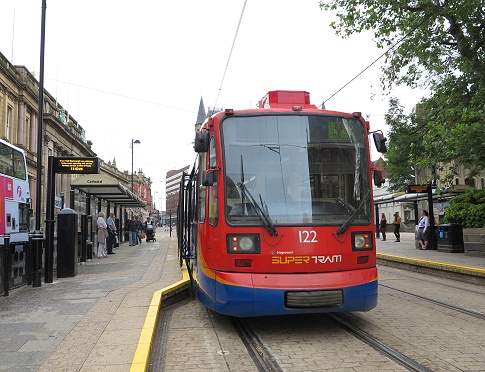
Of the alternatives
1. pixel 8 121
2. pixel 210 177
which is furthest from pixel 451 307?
pixel 8 121

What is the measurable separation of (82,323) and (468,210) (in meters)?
14.5

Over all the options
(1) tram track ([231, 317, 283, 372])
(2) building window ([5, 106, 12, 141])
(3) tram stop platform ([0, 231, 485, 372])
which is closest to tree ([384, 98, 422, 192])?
(3) tram stop platform ([0, 231, 485, 372])

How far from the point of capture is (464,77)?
16.5m

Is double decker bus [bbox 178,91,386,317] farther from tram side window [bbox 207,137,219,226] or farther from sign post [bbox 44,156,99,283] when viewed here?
sign post [bbox 44,156,99,283]

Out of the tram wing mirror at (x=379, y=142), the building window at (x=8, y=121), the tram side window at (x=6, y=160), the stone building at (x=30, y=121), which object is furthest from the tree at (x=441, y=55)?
the building window at (x=8, y=121)

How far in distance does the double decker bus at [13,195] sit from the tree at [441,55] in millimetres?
12440

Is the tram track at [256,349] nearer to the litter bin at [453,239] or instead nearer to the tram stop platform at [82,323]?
the tram stop platform at [82,323]

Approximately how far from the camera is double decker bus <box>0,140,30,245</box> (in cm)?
1562

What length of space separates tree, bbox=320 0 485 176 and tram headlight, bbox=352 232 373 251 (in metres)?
8.43

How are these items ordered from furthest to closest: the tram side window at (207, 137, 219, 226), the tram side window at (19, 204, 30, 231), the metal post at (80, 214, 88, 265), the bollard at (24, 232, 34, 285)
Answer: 1. the tram side window at (19, 204, 30, 231)
2. the metal post at (80, 214, 88, 265)
3. the bollard at (24, 232, 34, 285)
4. the tram side window at (207, 137, 219, 226)

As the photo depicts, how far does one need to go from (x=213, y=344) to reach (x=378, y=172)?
3.16 metres

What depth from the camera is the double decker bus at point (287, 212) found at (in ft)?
18.7

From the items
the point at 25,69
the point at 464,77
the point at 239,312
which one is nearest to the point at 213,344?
the point at 239,312

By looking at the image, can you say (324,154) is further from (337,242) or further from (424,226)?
(424,226)
